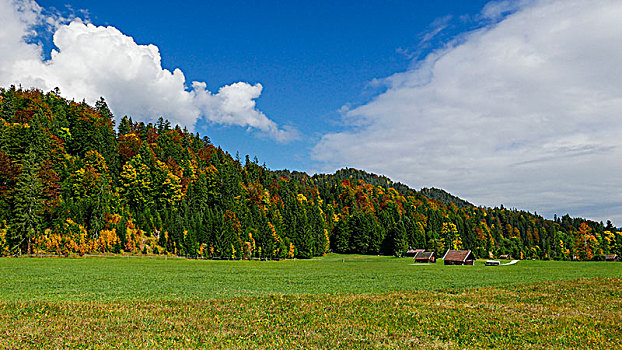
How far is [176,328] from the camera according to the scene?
14680 millimetres

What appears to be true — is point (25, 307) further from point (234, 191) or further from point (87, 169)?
point (234, 191)

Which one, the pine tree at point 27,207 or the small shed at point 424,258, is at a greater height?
the pine tree at point 27,207

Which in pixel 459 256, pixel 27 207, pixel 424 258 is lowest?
pixel 424 258

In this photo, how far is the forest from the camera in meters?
76.0

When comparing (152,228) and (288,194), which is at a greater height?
(288,194)

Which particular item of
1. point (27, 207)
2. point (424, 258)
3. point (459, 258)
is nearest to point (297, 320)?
point (27, 207)

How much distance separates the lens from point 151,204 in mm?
104562

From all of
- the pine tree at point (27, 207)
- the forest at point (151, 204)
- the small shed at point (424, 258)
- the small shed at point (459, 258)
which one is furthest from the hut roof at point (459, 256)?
the pine tree at point (27, 207)

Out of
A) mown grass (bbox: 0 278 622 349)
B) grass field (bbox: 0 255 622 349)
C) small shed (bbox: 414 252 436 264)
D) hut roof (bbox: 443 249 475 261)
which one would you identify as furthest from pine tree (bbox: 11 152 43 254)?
hut roof (bbox: 443 249 475 261)

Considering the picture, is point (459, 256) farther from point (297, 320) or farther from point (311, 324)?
point (311, 324)

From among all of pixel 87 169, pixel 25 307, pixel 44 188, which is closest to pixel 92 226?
pixel 44 188

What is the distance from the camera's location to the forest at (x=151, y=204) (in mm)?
76000

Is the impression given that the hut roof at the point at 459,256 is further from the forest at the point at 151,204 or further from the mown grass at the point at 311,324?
the mown grass at the point at 311,324

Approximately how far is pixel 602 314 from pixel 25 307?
90.5 ft
